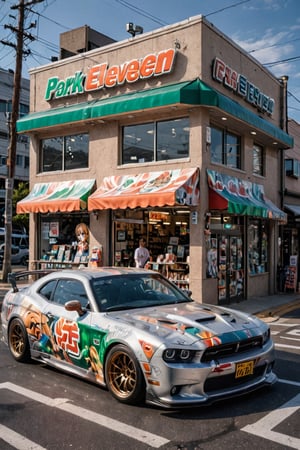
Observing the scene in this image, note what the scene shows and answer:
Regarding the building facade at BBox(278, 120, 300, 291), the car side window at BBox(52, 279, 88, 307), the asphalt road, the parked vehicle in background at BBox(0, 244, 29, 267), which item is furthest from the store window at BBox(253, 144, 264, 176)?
the parked vehicle in background at BBox(0, 244, 29, 267)

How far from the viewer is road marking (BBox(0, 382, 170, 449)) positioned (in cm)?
429

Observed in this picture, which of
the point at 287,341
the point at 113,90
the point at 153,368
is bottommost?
the point at 287,341

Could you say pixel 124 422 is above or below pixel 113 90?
below

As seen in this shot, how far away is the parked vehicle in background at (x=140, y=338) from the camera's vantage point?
4.79 m

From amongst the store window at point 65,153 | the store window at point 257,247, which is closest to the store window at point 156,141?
the store window at point 65,153

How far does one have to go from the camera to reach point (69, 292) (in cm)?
647

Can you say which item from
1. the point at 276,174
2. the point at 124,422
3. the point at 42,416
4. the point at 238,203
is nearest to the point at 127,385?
the point at 124,422

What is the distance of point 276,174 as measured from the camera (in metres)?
18.2

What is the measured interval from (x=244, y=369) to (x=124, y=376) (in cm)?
131

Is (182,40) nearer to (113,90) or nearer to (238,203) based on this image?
(113,90)

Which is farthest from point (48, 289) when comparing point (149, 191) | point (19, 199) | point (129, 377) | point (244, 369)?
point (19, 199)

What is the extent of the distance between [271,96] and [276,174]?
9.70 feet

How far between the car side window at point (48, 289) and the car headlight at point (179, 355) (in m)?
2.55

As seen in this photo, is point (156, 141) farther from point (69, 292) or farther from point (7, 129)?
point (7, 129)
